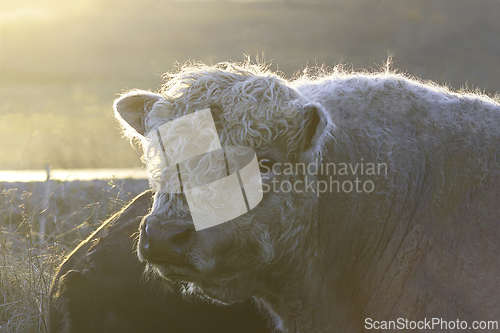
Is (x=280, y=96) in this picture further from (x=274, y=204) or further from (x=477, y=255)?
Answer: (x=477, y=255)

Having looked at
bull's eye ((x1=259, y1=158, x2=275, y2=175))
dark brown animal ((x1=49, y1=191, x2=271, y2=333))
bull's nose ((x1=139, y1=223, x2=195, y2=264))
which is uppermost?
bull's eye ((x1=259, y1=158, x2=275, y2=175))

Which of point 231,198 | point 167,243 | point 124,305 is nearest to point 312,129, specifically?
point 231,198

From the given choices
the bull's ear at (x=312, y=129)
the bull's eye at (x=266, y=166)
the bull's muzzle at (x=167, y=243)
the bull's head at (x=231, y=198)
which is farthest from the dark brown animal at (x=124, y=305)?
the bull's ear at (x=312, y=129)

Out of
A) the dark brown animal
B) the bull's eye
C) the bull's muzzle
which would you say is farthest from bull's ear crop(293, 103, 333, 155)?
the dark brown animal

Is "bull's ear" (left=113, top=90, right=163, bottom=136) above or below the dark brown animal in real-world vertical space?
above

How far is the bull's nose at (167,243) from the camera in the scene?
104 inches

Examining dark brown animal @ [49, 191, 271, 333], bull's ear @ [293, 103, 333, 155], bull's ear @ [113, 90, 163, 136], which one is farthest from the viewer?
dark brown animal @ [49, 191, 271, 333]

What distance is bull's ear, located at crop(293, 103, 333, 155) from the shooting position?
2.80 meters

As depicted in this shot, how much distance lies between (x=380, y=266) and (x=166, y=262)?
1.44m

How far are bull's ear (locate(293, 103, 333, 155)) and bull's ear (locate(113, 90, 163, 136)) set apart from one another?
108 cm

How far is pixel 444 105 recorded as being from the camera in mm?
3383

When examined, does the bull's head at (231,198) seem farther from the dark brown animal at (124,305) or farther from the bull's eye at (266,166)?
the dark brown animal at (124,305)

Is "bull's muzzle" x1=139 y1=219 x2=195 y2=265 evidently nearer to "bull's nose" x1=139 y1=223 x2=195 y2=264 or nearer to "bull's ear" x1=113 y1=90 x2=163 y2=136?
"bull's nose" x1=139 y1=223 x2=195 y2=264

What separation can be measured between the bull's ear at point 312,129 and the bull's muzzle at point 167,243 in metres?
0.84
